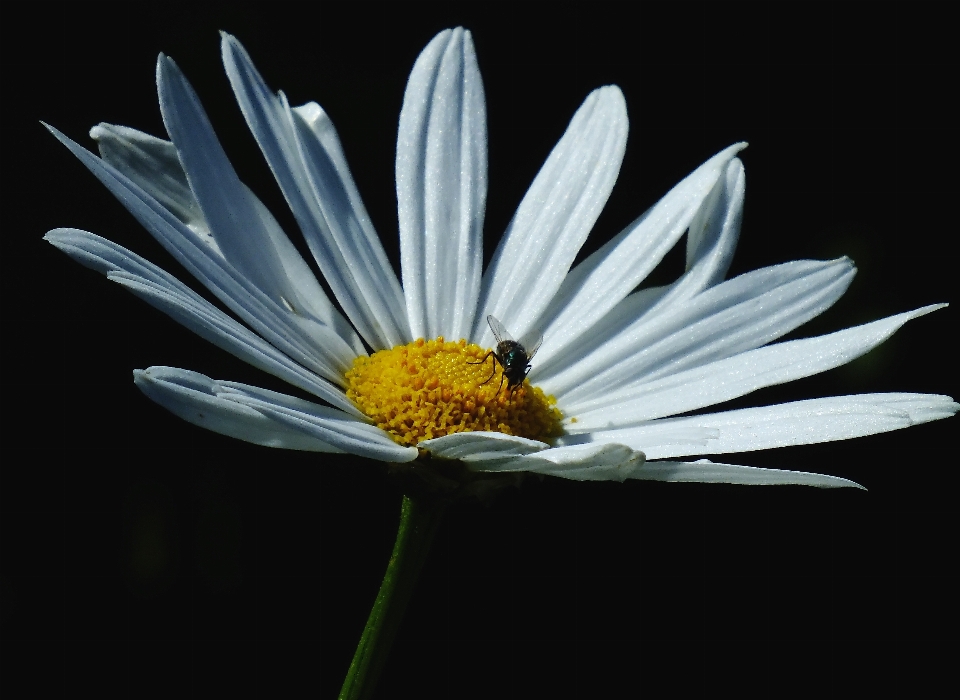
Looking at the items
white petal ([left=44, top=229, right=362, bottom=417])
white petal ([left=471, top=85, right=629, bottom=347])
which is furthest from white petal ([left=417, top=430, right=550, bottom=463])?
white petal ([left=471, top=85, right=629, bottom=347])

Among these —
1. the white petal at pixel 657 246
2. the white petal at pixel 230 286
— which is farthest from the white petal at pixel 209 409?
the white petal at pixel 657 246

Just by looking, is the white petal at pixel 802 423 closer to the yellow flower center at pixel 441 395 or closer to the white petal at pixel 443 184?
the yellow flower center at pixel 441 395

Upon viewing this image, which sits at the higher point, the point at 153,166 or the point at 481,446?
the point at 153,166

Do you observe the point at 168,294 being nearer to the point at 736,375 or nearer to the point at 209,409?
the point at 209,409

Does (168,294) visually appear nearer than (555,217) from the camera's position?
Yes

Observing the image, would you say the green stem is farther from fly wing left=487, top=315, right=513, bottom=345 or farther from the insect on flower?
fly wing left=487, top=315, right=513, bottom=345

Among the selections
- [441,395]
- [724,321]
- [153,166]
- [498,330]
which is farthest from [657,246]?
[153,166]
